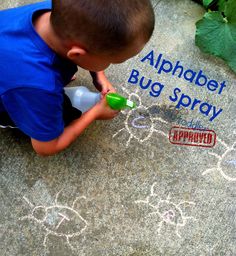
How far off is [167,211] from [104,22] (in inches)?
29.2

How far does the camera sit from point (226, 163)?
157cm

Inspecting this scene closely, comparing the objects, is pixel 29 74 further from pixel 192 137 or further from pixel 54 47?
pixel 192 137

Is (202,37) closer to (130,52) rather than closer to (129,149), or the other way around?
(129,149)

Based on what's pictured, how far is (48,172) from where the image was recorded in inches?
61.1

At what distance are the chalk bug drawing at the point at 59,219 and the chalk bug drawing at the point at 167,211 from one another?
21cm

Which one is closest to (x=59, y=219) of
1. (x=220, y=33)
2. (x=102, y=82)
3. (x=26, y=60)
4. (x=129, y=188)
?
(x=129, y=188)

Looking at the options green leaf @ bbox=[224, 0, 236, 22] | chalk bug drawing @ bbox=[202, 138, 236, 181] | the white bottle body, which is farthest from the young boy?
green leaf @ bbox=[224, 0, 236, 22]

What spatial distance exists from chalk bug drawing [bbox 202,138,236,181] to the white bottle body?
0.45m

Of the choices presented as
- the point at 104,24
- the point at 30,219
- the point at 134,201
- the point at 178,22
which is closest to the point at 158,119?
the point at 134,201

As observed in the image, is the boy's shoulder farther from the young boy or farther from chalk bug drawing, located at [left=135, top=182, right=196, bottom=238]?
chalk bug drawing, located at [left=135, top=182, right=196, bottom=238]

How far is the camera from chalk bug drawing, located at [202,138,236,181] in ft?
5.11

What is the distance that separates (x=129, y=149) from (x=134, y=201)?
18 centimetres

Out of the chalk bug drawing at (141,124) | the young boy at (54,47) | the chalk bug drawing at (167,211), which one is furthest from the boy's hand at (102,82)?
the chalk bug drawing at (167,211)

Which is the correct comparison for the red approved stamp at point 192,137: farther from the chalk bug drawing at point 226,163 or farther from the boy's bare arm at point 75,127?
the boy's bare arm at point 75,127
